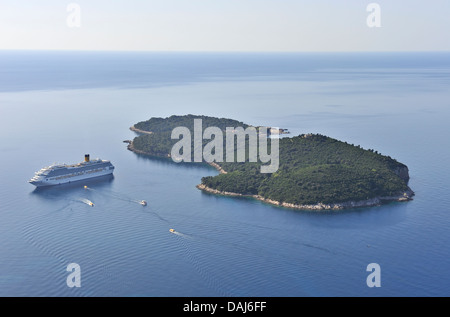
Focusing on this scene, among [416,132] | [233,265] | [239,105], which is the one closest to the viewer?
[233,265]

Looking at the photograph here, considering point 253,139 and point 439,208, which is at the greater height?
point 253,139

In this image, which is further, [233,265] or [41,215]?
[41,215]

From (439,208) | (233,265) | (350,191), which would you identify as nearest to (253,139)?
(350,191)

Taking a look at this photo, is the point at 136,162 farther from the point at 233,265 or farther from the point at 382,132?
the point at 382,132
